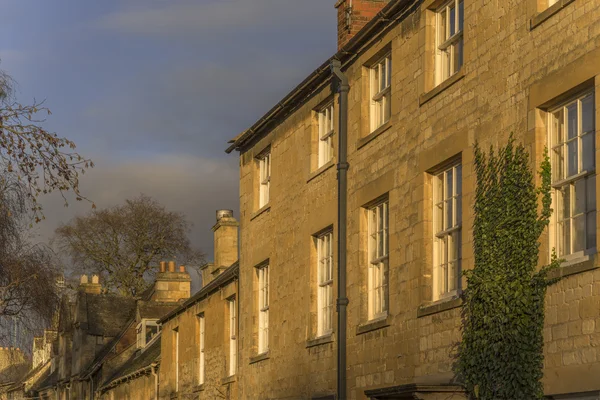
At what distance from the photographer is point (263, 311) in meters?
24.6

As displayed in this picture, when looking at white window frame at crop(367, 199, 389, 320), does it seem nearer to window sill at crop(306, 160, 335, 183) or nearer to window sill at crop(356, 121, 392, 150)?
window sill at crop(356, 121, 392, 150)

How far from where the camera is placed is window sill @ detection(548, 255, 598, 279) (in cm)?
1223

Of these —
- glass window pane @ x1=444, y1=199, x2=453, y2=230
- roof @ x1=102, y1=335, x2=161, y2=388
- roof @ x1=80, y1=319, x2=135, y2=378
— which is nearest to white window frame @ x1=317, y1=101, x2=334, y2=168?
glass window pane @ x1=444, y1=199, x2=453, y2=230

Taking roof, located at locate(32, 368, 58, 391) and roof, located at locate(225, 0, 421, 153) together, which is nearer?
roof, located at locate(225, 0, 421, 153)

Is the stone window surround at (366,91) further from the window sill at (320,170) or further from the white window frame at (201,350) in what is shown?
the white window frame at (201,350)

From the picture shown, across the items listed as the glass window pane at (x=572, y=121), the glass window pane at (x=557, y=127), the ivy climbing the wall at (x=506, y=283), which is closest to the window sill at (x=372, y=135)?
the ivy climbing the wall at (x=506, y=283)

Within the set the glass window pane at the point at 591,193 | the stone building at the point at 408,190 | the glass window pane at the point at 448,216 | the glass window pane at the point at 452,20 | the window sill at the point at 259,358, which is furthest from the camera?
the window sill at the point at 259,358

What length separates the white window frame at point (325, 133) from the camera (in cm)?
2153

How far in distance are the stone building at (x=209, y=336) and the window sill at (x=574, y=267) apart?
14.1 meters

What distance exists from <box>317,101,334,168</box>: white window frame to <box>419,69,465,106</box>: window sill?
4.68 metres

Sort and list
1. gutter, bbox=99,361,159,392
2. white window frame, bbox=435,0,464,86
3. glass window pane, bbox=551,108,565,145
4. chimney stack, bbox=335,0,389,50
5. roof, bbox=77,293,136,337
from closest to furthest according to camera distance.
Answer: glass window pane, bbox=551,108,565,145, white window frame, bbox=435,0,464,86, chimney stack, bbox=335,0,389,50, gutter, bbox=99,361,159,392, roof, bbox=77,293,136,337

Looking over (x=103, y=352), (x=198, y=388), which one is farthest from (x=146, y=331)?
(x=198, y=388)

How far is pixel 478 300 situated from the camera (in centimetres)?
1440

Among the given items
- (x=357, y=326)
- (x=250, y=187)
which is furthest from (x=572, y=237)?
(x=250, y=187)
